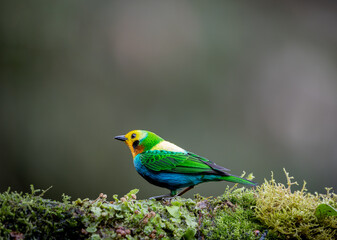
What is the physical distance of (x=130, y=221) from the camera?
1.77 metres

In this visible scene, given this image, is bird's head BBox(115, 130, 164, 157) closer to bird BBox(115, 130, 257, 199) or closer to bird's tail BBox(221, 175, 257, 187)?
bird BBox(115, 130, 257, 199)

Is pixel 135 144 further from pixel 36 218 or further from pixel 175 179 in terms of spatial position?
pixel 36 218

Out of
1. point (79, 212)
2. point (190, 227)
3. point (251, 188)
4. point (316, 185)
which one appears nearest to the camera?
point (79, 212)

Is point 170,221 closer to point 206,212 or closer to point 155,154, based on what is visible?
point 206,212

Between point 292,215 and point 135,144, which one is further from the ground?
point 135,144

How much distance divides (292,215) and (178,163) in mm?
867

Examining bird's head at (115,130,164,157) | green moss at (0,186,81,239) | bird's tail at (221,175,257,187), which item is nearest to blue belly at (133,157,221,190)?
bird's tail at (221,175,257,187)

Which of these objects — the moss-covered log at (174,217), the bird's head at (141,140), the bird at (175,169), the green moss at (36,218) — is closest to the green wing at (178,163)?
the bird at (175,169)

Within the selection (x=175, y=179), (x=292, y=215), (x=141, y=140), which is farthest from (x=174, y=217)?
(x=141, y=140)

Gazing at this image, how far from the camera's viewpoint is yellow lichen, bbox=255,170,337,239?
1.89 meters

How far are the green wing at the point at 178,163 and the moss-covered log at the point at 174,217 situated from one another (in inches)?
8.7

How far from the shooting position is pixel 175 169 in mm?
2379

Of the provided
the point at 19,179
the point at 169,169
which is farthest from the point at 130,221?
the point at 19,179

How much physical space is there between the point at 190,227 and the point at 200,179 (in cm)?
53
